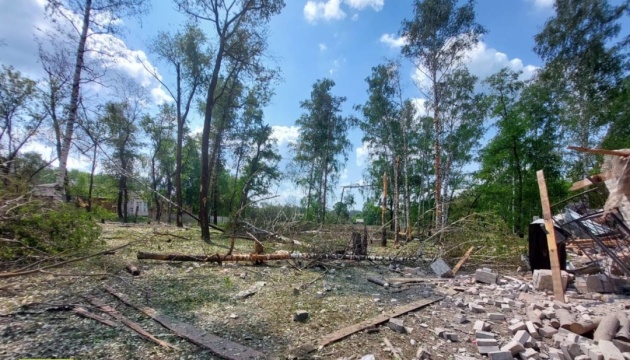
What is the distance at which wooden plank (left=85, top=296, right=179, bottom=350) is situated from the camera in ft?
8.50

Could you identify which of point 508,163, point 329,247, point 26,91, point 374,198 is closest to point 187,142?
point 26,91

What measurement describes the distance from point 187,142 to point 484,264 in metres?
25.3

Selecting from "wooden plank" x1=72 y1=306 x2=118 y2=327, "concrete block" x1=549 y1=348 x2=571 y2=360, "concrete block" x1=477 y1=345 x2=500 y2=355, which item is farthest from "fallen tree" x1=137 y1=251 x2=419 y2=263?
"concrete block" x1=549 y1=348 x2=571 y2=360

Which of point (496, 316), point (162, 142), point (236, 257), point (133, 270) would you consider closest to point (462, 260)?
point (496, 316)

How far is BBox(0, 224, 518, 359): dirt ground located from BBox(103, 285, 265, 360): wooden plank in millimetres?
68

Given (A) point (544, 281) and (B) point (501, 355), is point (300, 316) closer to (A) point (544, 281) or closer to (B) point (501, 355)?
(B) point (501, 355)

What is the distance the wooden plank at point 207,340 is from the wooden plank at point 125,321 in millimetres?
207

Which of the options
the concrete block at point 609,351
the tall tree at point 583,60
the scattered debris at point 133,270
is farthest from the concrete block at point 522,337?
the tall tree at point 583,60

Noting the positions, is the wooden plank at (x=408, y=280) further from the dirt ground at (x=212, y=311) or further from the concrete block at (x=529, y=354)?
the concrete block at (x=529, y=354)

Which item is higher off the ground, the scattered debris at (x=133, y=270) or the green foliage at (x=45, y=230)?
the green foliage at (x=45, y=230)

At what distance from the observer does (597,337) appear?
108 inches

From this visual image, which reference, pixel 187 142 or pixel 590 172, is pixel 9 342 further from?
pixel 187 142

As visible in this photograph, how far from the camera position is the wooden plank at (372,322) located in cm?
281

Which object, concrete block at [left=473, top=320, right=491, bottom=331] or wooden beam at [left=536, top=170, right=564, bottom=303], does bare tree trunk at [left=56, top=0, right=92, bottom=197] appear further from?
wooden beam at [left=536, top=170, right=564, bottom=303]
